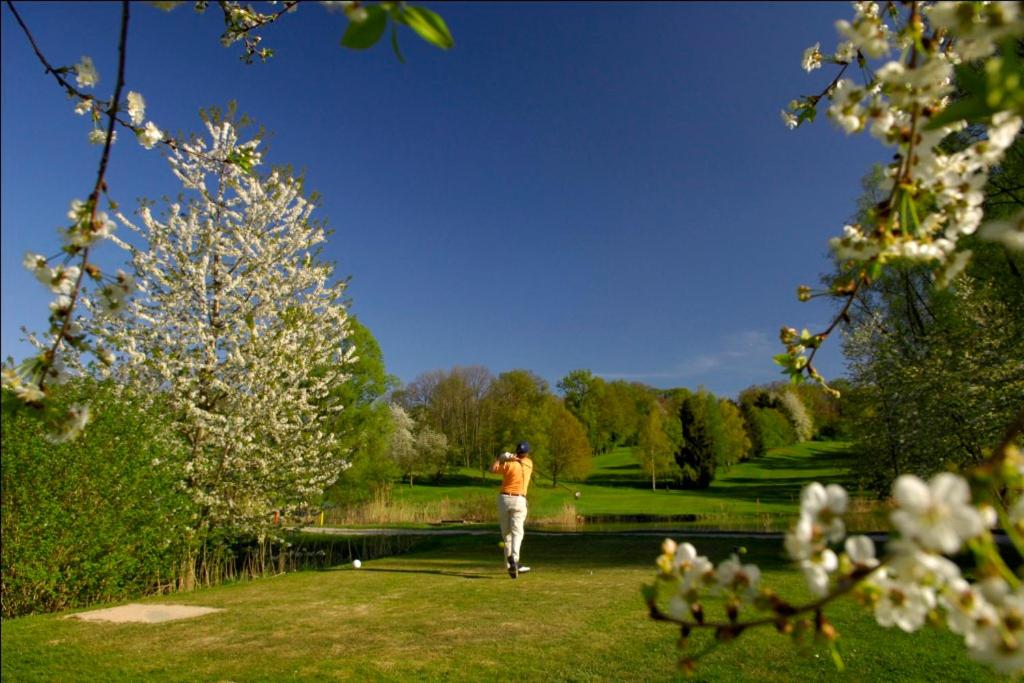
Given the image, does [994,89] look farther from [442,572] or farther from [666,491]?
[666,491]

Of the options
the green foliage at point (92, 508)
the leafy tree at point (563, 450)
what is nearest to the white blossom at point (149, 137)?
the green foliage at point (92, 508)

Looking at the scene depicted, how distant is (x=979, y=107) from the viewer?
2.66 ft

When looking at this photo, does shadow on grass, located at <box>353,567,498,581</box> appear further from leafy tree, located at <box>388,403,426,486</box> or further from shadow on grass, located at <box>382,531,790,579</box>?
leafy tree, located at <box>388,403,426,486</box>

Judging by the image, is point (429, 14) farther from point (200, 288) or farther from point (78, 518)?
point (200, 288)

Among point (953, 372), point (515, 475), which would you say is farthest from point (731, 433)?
point (515, 475)

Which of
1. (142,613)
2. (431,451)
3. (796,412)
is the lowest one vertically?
(142,613)

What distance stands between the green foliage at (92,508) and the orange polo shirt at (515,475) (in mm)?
4355

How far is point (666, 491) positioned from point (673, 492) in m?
0.64

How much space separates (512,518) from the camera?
726cm

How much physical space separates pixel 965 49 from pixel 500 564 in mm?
8496

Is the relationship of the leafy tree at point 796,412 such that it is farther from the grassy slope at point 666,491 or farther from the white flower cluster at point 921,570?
the white flower cluster at point 921,570

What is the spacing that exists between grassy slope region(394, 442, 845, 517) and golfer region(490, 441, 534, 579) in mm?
14317

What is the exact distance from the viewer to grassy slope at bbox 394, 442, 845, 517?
2327cm

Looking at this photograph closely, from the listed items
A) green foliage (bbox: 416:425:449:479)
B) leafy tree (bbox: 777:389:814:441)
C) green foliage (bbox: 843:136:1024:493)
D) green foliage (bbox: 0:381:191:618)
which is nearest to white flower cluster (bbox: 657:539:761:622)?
green foliage (bbox: 0:381:191:618)
